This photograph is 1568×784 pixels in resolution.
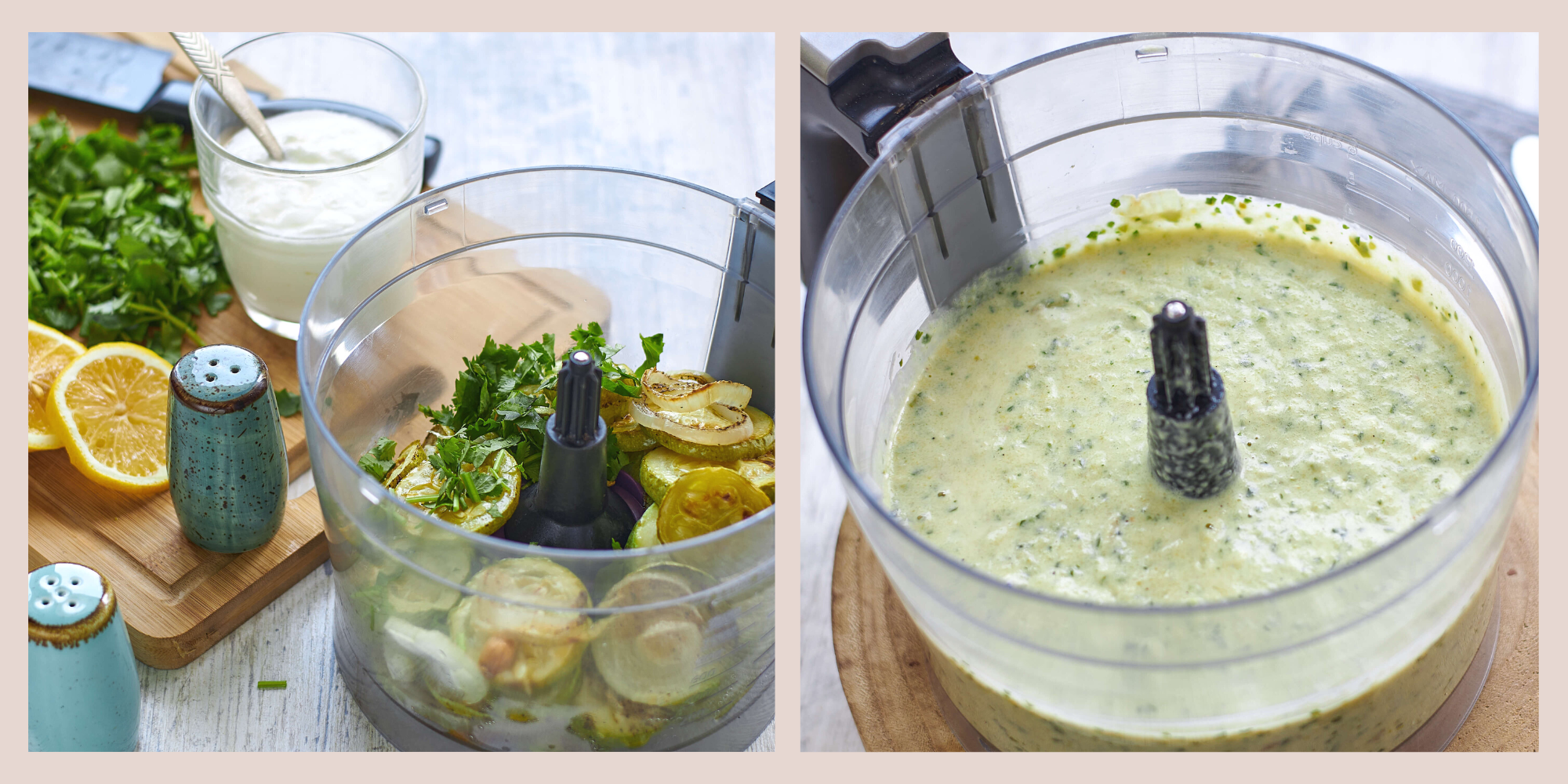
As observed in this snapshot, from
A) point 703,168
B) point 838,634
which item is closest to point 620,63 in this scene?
point 703,168

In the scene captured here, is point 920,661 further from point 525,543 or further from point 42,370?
point 42,370

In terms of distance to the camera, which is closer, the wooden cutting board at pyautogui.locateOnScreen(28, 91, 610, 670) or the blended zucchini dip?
the blended zucchini dip

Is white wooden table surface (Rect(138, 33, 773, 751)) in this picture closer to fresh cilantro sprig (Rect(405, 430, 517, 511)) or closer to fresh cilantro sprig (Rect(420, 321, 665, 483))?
fresh cilantro sprig (Rect(420, 321, 665, 483))

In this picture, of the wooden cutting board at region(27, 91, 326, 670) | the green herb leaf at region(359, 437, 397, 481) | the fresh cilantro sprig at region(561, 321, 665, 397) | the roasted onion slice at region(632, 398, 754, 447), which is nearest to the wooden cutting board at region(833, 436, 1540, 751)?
the roasted onion slice at region(632, 398, 754, 447)

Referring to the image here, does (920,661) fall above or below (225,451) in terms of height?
below

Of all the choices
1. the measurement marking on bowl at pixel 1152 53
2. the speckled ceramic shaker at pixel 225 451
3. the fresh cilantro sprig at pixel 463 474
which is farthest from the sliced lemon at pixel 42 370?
the measurement marking on bowl at pixel 1152 53

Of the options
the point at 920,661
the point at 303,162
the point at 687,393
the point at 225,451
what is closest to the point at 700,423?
the point at 687,393
